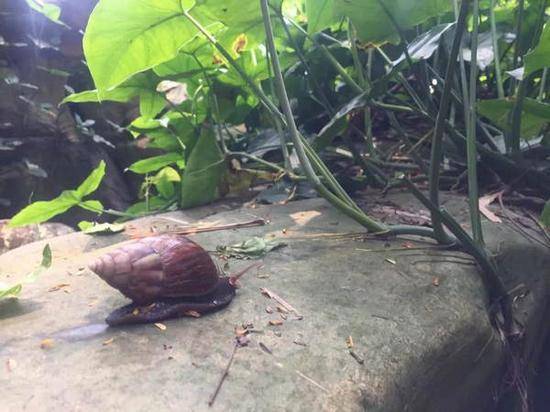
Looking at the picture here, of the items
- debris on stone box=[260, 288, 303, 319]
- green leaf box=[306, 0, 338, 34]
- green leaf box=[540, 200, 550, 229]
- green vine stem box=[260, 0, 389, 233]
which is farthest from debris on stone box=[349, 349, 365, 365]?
green leaf box=[306, 0, 338, 34]

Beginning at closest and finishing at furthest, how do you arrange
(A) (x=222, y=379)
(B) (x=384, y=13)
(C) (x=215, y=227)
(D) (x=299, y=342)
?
(A) (x=222, y=379) → (D) (x=299, y=342) → (B) (x=384, y=13) → (C) (x=215, y=227)

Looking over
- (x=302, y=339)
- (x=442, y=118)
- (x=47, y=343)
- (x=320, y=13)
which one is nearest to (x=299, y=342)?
(x=302, y=339)

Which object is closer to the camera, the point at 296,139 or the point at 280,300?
the point at 280,300

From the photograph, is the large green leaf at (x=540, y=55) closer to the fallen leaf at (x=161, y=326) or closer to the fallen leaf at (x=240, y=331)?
the fallen leaf at (x=240, y=331)

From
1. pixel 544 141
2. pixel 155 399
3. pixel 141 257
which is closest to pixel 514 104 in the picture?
pixel 544 141

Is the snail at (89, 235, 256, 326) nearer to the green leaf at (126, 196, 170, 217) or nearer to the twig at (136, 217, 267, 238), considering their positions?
the twig at (136, 217, 267, 238)

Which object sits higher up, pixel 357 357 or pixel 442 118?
pixel 442 118

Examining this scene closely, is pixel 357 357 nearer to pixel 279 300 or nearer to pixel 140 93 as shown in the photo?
pixel 279 300
